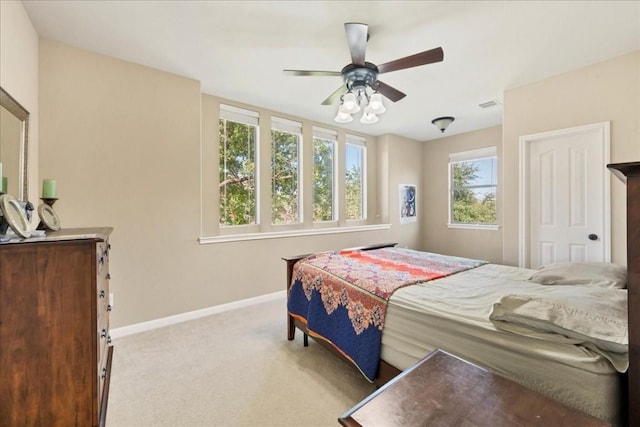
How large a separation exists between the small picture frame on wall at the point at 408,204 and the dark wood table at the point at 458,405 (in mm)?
4643

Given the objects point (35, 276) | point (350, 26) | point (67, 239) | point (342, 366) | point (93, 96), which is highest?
point (350, 26)

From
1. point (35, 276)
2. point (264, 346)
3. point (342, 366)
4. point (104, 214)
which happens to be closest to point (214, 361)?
point (264, 346)

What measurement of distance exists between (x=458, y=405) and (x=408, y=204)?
5.01m

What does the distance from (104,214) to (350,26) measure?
8.83 feet

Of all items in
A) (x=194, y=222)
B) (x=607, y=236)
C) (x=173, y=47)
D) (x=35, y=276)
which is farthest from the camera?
(x=194, y=222)

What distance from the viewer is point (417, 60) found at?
6.61 feet

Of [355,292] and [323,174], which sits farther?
[323,174]

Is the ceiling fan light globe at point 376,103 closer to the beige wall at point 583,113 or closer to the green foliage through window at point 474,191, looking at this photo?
the beige wall at point 583,113

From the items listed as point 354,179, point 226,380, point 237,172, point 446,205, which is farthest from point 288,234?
point 446,205

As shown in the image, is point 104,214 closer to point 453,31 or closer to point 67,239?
point 67,239

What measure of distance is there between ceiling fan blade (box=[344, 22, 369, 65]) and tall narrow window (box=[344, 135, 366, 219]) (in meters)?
2.86

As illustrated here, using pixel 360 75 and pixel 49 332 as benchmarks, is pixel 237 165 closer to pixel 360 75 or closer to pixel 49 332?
pixel 360 75

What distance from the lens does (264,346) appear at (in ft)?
8.18

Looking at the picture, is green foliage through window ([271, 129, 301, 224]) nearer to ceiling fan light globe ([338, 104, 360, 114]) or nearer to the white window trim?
the white window trim
